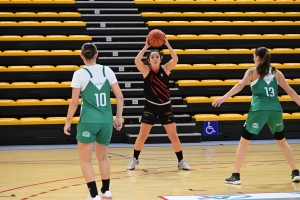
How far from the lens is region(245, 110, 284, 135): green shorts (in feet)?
20.6

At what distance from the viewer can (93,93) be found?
510 centimetres

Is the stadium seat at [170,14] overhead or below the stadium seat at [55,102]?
overhead

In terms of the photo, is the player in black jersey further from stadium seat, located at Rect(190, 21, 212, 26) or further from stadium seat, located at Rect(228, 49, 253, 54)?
stadium seat, located at Rect(190, 21, 212, 26)

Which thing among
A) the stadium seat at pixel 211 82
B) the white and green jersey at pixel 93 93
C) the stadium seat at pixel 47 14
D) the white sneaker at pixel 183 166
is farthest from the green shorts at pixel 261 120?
the stadium seat at pixel 47 14

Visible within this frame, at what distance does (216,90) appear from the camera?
11961mm

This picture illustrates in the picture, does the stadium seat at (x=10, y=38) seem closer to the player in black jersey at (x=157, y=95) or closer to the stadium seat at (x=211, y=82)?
the stadium seat at (x=211, y=82)

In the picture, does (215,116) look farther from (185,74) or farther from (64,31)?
(64,31)

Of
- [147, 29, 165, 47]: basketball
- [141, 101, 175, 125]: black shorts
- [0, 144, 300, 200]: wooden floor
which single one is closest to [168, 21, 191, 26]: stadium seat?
[0, 144, 300, 200]: wooden floor

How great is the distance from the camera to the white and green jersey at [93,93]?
16.6 ft

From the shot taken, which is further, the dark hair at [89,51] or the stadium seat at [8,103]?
the stadium seat at [8,103]

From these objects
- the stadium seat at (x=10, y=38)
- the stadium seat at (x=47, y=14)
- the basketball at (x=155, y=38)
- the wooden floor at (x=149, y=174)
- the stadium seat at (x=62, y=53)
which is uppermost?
the stadium seat at (x=47, y=14)

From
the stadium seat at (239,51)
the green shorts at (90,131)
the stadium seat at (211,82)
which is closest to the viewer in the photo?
the green shorts at (90,131)

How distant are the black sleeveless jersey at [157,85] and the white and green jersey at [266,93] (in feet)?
4.88

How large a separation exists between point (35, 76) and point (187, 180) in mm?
5851
